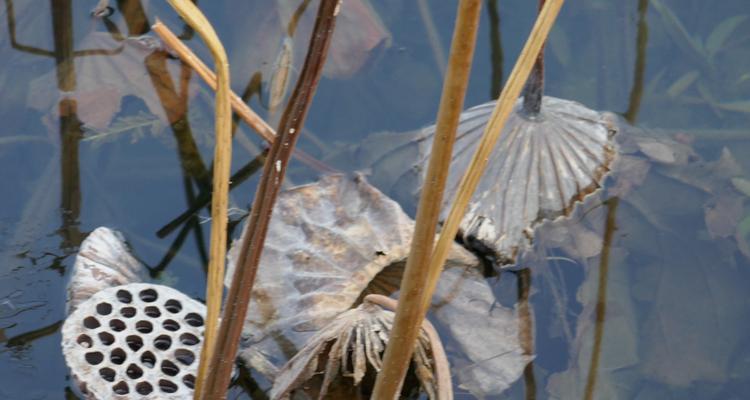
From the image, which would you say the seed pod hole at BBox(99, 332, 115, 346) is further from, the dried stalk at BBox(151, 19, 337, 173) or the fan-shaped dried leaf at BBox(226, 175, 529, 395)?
the dried stalk at BBox(151, 19, 337, 173)

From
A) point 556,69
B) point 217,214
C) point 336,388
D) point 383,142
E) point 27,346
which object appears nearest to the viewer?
point 217,214

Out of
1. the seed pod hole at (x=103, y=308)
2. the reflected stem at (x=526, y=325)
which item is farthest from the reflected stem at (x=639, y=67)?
the seed pod hole at (x=103, y=308)

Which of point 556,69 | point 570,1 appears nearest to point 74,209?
point 556,69

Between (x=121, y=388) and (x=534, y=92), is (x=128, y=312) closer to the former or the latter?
(x=121, y=388)

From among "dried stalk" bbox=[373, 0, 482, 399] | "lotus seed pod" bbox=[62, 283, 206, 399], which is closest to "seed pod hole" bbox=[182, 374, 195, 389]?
"lotus seed pod" bbox=[62, 283, 206, 399]

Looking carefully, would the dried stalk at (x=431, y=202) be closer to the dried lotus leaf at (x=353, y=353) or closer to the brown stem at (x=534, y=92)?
the dried lotus leaf at (x=353, y=353)

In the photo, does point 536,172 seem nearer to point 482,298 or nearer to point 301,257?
point 482,298

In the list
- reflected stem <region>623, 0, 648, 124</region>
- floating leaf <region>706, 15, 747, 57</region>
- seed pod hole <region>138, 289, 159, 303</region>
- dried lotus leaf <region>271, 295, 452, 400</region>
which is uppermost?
floating leaf <region>706, 15, 747, 57</region>

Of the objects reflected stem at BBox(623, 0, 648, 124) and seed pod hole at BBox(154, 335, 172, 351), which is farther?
reflected stem at BBox(623, 0, 648, 124)
